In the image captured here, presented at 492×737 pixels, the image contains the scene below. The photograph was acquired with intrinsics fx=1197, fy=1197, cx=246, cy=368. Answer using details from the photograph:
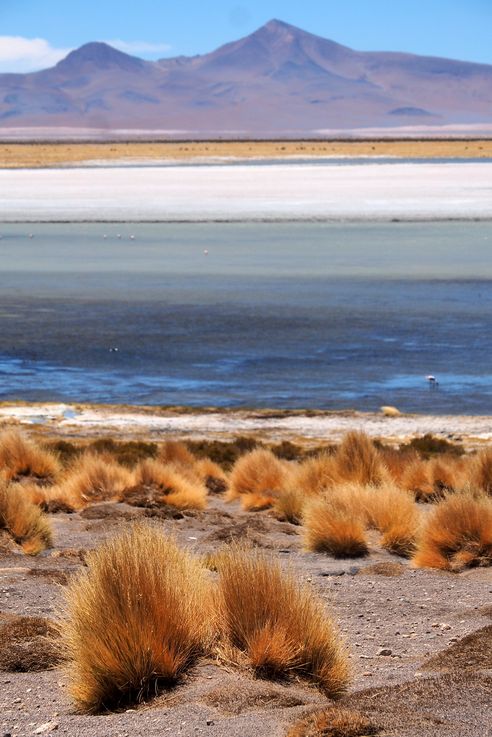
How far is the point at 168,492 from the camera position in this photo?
10.7m

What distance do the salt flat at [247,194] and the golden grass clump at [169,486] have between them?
1188 inches

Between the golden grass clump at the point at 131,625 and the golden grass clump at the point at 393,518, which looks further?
the golden grass clump at the point at 393,518

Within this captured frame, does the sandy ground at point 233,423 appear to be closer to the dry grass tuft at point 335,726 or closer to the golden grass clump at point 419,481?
the golden grass clump at point 419,481

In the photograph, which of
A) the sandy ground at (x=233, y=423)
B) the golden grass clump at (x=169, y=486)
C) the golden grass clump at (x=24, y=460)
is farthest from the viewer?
the sandy ground at (x=233, y=423)

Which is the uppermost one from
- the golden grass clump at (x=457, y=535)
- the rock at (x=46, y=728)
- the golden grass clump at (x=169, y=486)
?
the rock at (x=46, y=728)

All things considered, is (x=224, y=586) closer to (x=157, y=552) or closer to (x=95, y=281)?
(x=157, y=552)

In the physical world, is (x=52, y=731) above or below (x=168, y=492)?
above

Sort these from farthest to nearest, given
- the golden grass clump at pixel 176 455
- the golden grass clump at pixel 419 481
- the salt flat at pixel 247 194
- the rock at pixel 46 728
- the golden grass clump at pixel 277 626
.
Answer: the salt flat at pixel 247 194 < the golden grass clump at pixel 176 455 < the golden grass clump at pixel 419 481 < the golden grass clump at pixel 277 626 < the rock at pixel 46 728

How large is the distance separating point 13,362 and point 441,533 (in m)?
12.8

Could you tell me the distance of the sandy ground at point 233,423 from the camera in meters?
14.7

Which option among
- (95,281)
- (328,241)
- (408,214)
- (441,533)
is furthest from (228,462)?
(408,214)

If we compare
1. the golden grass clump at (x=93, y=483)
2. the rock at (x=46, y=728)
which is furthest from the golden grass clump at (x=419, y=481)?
the rock at (x=46, y=728)

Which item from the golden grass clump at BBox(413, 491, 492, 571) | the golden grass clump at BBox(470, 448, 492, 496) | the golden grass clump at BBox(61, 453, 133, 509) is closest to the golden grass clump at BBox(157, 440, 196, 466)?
the golden grass clump at BBox(61, 453, 133, 509)

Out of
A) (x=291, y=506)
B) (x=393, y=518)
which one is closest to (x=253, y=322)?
(x=291, y=506)
